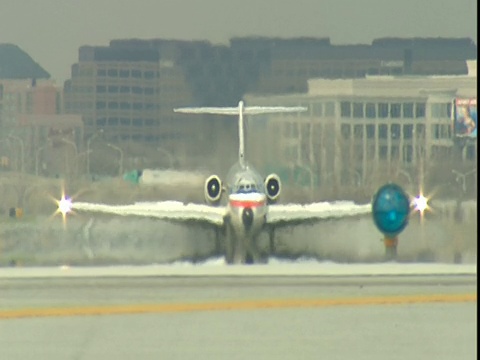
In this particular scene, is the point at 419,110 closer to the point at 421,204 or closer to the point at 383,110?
the point at 383,110

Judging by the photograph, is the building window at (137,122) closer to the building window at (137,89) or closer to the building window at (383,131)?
the building window at (137,89)

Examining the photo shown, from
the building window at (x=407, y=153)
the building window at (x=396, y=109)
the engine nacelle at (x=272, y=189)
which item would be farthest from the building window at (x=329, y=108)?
the engine nacelle at (x=272, y=189)

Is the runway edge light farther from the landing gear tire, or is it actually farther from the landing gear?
the landing gear tire

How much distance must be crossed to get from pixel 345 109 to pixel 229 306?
34.2 m

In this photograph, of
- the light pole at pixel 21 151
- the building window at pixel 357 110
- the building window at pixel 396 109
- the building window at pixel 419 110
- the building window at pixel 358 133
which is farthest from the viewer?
the light pole at pixel 21 151

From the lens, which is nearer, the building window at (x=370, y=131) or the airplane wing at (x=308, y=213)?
the airplane wing at (x=308, y=213)

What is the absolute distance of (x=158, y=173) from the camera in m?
42.9

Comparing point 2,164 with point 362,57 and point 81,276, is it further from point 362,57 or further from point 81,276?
point 81,276

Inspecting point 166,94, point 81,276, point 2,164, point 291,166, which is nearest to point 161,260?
point 81,276

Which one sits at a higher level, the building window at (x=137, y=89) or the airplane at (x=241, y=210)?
the building window at (x=137, y=89)

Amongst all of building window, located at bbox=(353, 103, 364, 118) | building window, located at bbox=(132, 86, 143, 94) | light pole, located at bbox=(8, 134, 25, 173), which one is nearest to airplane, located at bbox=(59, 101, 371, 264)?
building window, located at bbox=(353, 103, 364, 118)

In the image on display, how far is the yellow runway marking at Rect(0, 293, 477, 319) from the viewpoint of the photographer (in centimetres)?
1684

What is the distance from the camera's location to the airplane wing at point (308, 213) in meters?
36.9

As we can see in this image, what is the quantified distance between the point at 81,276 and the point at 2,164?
1282 inches
